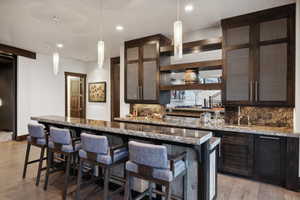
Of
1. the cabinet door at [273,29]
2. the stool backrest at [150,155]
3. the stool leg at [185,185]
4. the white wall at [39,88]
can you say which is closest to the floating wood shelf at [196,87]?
the cabinet door at [273,29]

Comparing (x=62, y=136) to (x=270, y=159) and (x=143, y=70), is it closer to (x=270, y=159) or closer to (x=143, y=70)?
(x=143, y=70)

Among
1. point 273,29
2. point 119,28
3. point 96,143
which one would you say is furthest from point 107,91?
point 273,29

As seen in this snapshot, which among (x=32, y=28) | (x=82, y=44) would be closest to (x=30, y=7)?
(x=32, y=28)

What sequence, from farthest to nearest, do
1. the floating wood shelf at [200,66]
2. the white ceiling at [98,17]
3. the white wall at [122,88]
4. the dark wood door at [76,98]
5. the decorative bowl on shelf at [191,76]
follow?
the dark wood door at [76,98], the white wall at [122,88], the decorative bowl on shelf at [191,76], the floating wood shelf at [200,66], the white ceiling at [98,17]

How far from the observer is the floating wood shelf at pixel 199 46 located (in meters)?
3.47

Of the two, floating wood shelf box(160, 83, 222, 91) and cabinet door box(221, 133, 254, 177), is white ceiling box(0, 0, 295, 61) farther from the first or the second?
cabinet door box(221, 133, 254, 177)

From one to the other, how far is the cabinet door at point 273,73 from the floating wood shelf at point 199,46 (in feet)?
2.64

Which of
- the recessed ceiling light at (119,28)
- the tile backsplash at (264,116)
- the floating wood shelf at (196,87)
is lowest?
the tile backsplash at (264,116)

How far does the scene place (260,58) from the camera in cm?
303

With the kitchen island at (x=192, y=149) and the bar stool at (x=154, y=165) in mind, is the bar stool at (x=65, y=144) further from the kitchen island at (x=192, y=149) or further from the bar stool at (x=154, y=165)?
the bar stool at (x=154, y=165)

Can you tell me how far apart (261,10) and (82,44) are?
4.36 meters

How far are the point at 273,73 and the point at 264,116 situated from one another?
2.80ft

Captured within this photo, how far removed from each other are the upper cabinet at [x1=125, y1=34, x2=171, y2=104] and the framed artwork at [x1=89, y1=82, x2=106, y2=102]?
256 centimetres

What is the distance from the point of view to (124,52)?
4.74m
